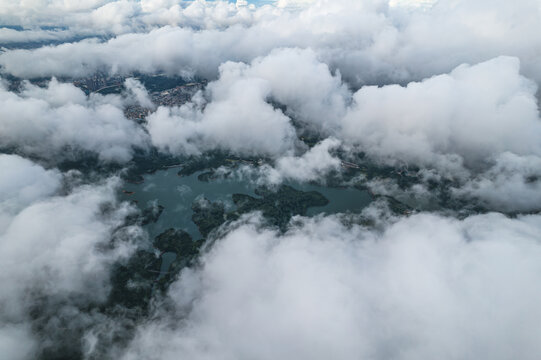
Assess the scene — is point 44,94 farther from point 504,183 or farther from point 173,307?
point 504,183

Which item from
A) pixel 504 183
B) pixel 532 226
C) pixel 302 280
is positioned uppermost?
pixel 532 226

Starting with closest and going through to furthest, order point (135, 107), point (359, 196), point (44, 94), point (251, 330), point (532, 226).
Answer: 1. point (251, 330)
2. point (532, 226)
3. point (359, 196)
4. point (44, 94)
5. point (135, 107)

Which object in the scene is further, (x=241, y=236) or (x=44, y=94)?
(x=44, y=94)

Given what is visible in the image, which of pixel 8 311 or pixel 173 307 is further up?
pixel 8 311

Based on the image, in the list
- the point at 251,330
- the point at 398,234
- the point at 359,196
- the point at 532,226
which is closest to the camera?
the point at 251,330

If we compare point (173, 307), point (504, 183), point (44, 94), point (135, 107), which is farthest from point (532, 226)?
point (44, 94)

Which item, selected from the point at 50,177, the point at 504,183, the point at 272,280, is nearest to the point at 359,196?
the point at 504,183
